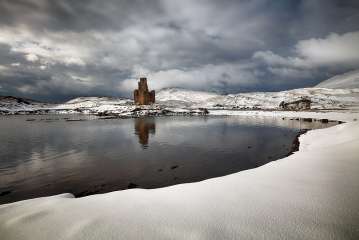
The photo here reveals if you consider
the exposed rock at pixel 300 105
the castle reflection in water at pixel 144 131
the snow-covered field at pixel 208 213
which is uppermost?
the exposed rock at pixel 300 105

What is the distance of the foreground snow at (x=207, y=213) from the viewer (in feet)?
13.6

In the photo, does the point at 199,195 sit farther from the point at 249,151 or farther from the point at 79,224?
the point at 249,151

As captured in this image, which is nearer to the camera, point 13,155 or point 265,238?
point 265,238

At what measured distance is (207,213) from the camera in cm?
511

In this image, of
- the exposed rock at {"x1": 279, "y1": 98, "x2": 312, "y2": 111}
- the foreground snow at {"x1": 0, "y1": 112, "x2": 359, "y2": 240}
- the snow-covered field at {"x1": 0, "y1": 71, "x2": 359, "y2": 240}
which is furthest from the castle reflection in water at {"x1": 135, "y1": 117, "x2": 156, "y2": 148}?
the exposed rock at {"x1": 279, "y1": 98, "x2": 312, "y2": 111}

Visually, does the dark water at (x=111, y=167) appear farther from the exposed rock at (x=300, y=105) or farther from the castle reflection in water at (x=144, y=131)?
the exposed rock at (x=300, y=105)

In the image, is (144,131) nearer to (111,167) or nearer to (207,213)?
(111,167)

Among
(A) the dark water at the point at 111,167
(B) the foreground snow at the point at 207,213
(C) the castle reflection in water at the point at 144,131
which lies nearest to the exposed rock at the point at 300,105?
(C) the castle reflection in water at the point at 144,131

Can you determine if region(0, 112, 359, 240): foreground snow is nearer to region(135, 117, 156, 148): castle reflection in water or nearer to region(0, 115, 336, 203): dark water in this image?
region(0, 115, 336, 203): dark water

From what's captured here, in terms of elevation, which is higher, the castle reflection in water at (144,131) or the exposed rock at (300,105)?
the exposed rock at (300,105)

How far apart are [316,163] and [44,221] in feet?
37.0

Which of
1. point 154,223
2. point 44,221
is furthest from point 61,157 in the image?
point 154,223

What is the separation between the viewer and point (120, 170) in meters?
16.1

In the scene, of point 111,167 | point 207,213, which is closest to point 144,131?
point 111,167
